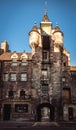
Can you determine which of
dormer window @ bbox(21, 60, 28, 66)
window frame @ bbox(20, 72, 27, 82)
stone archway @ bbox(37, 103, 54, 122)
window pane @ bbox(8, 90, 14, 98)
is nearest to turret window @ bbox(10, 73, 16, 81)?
window frame @ bbox(20, 72, 27, 82)

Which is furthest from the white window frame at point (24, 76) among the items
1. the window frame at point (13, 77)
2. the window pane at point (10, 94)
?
the window pane at point (10, 94)

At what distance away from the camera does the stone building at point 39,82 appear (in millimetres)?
33094

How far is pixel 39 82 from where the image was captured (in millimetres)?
34062

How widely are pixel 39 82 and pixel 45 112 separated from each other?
3972 millimetres

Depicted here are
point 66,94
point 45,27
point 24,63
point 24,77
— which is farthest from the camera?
point 45,27

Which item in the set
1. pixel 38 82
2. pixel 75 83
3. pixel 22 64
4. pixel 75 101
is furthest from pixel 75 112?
pixel 22 64

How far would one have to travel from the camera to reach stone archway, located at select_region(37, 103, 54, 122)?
109ft

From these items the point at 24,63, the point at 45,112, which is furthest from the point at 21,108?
the point at 24,63

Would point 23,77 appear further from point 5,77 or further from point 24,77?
point 5,77

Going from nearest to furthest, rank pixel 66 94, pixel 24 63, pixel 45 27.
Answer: pixel 66 94
pixel 24 63
pixel 45 27

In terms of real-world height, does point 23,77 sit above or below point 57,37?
below

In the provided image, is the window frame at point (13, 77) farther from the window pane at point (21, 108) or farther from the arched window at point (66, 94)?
the arched window at point (66, 94)

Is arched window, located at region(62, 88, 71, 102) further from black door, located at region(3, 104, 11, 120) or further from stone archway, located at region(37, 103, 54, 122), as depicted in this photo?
black door, located at region(3, 104, 11, 120)

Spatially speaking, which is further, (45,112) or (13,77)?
(13,77)
